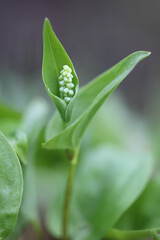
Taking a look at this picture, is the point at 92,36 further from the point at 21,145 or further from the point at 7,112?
the point at 21,145

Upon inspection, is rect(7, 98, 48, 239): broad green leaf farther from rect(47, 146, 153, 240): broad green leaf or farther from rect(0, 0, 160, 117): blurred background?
rect(0, 0, 160, 117): blurred background

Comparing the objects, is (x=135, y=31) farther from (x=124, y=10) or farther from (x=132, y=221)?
(x=132, y=221)

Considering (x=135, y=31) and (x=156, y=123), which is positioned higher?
(x=135, y=31)

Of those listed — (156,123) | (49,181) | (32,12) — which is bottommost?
(156,123)

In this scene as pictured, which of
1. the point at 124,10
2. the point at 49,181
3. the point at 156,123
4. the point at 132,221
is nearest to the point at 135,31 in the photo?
the point at 124,10

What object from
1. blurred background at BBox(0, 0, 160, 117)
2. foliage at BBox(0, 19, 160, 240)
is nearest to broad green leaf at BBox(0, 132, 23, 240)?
foliage at BBox(0, 19, 160, 240)

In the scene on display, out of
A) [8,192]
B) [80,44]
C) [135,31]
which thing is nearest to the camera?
[8,192]

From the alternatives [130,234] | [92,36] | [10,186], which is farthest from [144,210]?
[92,36]

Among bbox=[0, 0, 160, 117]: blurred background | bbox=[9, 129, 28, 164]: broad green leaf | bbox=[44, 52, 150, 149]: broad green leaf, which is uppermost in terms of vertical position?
bbox=[44, 52, 150, 149]: broad green leaf
